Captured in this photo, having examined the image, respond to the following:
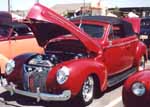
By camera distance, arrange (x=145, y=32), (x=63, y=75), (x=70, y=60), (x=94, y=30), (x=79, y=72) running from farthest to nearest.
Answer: (x=145, y=32), (x=94, y=30), (x=70, y=60), (x=79, y=72), (x=63, y=75)

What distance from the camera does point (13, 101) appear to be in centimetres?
792

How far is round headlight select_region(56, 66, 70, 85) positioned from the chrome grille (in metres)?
0.38

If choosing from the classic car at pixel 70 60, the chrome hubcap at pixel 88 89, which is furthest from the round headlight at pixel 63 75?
the chrome hubcap at pixel 88 89

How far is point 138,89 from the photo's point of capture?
5.34 meters

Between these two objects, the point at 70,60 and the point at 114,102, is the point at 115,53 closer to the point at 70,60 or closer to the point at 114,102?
the point at 114,102

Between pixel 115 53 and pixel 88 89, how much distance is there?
1.51 meters

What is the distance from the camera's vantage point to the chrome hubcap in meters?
7.35

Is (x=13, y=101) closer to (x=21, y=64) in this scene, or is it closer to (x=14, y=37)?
(x=21, y=64)

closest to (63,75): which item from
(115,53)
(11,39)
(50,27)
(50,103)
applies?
(50,103)

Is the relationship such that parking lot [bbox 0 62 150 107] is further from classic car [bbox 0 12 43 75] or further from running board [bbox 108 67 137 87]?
classic car [bbox 0 12 43 75]

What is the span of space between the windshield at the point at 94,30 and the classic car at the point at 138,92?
304 cm

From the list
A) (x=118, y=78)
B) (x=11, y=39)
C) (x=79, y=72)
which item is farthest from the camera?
(x=11, y=39)

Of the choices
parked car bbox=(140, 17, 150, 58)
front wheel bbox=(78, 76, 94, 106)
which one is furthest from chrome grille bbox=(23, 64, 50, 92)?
parked car bbox=(140, 17, 150, 58)

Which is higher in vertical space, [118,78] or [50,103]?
[118,78]
